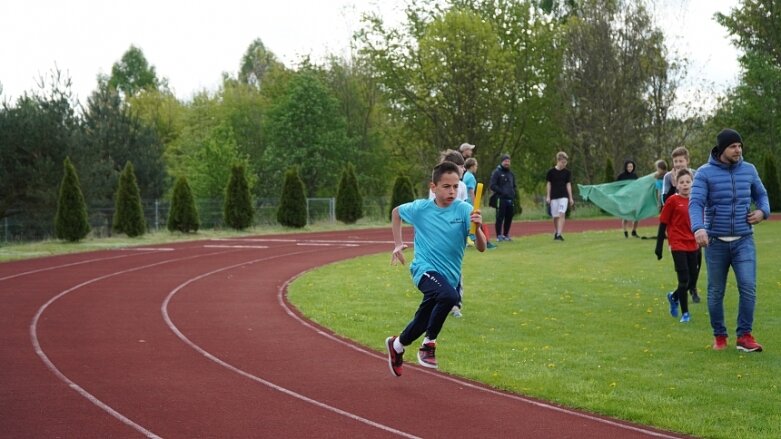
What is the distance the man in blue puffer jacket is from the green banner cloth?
1588cm

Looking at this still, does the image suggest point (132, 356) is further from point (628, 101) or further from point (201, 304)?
point (628, 101)

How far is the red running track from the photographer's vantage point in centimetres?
752

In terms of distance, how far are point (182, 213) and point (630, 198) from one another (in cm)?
1656

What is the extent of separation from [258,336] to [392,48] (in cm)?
4936

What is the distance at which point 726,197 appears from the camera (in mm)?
10141

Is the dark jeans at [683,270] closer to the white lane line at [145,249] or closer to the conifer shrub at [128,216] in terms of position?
the white lane line at [145,249]

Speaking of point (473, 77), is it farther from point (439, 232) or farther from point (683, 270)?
point (439, 232)

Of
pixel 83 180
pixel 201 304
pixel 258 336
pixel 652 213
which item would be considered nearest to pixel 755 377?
pixel 258 336

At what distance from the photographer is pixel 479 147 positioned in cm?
5744

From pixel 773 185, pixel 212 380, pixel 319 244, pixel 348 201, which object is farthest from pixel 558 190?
pixel 773 185

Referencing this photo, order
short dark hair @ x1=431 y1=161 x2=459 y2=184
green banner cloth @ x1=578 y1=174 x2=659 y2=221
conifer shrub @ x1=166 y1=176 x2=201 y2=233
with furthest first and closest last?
conifer shrub @ x1=166 y1=176 x2=201 y2=233, green banner cloth @ x1=578 y1=174 x2=659 y2=221, short dark hair @ x1=431 y1=161 x2=459 y2=184

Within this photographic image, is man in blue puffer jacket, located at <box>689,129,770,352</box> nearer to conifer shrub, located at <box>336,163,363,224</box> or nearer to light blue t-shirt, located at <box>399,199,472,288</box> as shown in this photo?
light blue t-shirt, located at <box>399,199,472,288</box>

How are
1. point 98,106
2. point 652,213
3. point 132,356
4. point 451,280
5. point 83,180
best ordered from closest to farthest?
point 451,280
point 132,356
point 652,213
point 83,180
point 98,106

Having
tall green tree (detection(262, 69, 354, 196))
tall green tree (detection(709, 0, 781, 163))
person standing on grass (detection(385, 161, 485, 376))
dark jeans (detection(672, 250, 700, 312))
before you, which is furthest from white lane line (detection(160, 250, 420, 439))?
tall green tree (detection(262, 69, 354, 196))
